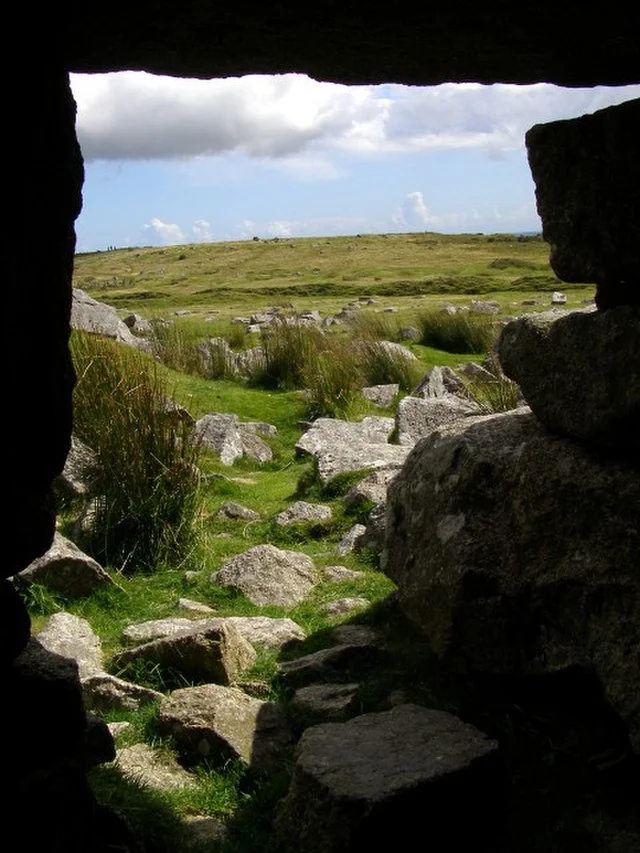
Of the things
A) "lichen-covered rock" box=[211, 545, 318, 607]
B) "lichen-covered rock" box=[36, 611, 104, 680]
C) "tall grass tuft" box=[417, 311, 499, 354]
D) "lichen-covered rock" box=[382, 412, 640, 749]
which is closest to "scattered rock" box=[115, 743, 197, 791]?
"lichen-covered rock" box=[36, 611, 104, 680]

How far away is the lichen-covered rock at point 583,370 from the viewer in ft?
15.0

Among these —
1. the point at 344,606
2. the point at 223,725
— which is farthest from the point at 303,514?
the point at 223,725

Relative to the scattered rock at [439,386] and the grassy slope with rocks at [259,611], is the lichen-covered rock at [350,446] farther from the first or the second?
the scattered rock at [439,386]

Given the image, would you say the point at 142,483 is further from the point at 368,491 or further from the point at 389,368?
the point at 389,368

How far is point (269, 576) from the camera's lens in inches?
310

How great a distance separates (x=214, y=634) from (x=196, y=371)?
12.8 metres

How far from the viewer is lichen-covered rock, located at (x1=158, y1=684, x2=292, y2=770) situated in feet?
17.2

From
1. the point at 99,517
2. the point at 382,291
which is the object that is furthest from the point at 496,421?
the point at 382,291

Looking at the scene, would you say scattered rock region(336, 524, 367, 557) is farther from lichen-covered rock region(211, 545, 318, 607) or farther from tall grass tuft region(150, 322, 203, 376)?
tall grass tuft region(150, 322, 203, 376)

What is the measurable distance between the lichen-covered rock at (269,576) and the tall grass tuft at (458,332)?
13218 mm

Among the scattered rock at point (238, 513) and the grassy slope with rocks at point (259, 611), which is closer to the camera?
the grassy slope with rocks at point (259, 611)

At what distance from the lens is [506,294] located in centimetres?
4059

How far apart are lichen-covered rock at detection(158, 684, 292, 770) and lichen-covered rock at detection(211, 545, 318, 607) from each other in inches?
77.1

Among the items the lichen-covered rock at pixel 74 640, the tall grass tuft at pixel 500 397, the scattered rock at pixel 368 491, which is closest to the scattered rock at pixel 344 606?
the lichen-covered rock at pixel 74 640
